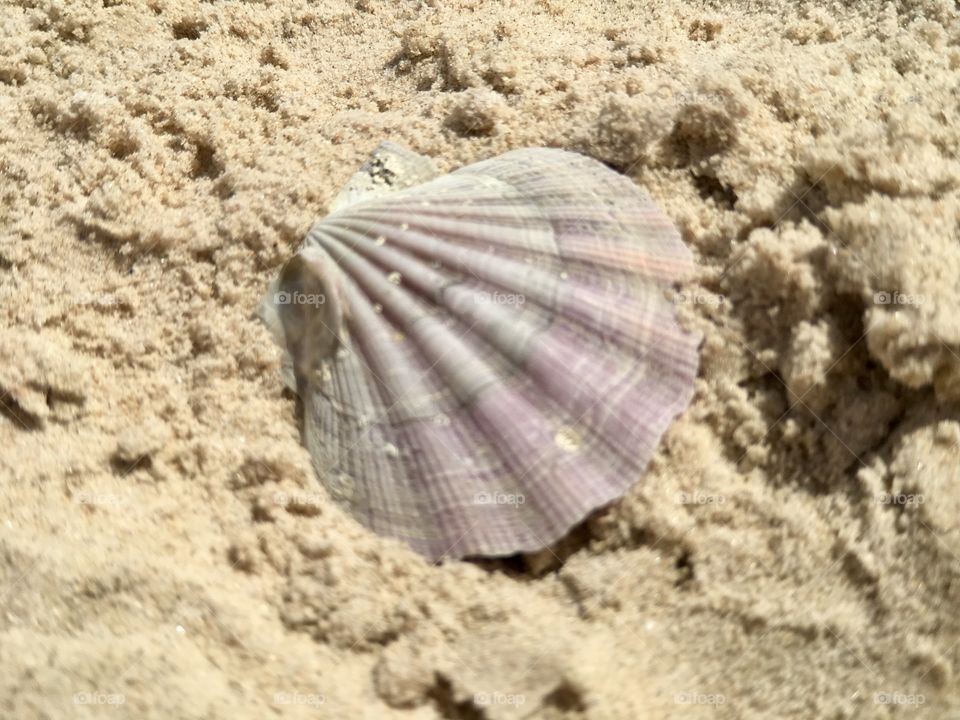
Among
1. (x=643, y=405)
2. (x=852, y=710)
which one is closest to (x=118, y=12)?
(x=643, y=405)

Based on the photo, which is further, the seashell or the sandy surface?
the seashell

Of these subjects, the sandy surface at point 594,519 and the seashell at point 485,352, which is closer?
the sandy surface at point 594,519

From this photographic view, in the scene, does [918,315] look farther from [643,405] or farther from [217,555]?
[217,555]

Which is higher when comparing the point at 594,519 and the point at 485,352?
the point at 485,352
